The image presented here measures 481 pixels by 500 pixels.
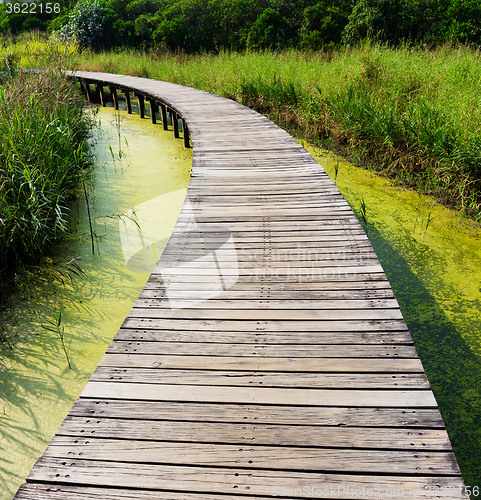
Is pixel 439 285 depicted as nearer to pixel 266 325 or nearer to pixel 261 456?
pixel 266 325

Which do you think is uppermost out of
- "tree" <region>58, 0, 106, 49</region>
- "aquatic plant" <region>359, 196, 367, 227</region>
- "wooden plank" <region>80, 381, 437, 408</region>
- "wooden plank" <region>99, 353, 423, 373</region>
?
"tree" <region>58, 0, 106, 49</region>

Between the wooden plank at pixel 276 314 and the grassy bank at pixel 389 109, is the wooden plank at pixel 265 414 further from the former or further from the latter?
the grassy bank at pixel 389 109

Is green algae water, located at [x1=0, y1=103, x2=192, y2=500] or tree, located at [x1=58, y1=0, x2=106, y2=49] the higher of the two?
tree, located at [x1=58, y1=0, x2=106, y2=49]

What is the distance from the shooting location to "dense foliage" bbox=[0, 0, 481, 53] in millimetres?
14047

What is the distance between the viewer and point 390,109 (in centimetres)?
479

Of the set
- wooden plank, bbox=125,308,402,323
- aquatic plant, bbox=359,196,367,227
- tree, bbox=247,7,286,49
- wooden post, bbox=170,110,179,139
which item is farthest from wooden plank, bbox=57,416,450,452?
tree, bbox=247,7,286,49

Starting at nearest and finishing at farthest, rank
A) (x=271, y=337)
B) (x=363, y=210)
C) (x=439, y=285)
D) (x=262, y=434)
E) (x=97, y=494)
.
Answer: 1. (x=97, y=494)
2. (x=262, y=434)
3. (x=271, y=337)
4. (x=439, y=285)
5. (x=363, y=210)

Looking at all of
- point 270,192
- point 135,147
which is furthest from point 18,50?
point 270,192

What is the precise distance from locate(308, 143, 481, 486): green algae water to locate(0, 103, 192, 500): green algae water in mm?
1948

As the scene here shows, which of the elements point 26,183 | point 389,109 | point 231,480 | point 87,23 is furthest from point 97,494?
point 87,23

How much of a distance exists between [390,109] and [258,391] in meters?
4.27

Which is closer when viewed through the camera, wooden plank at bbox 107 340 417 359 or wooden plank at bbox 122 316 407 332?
wooden plank at bbox 107 340 417 359

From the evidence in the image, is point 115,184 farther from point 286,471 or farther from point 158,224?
point 286,471

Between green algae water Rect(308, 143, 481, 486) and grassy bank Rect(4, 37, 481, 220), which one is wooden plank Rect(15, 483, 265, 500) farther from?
grassy bank Rect(4, 37, 481, 220)
